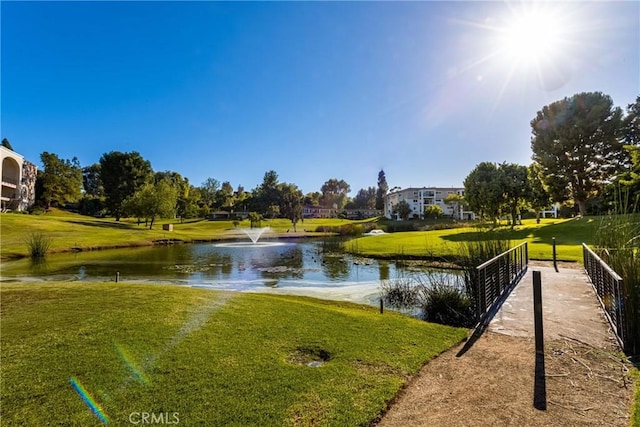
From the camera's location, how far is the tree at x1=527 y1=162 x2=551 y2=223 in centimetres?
3322

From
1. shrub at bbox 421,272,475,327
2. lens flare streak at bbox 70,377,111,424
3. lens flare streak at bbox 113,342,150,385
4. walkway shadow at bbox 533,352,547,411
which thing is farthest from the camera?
shrub at bbox 421,272,475,327

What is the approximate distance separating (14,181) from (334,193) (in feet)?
313

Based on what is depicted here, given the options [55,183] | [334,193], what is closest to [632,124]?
[55,183]

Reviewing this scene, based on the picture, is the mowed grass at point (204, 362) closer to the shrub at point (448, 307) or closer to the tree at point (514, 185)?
the shrub at point (448, 307)

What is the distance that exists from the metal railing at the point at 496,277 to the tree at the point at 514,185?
24.0 m

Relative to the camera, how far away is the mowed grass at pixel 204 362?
3031 millimetres

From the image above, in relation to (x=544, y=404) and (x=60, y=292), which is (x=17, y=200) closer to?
(x=60, y=292)

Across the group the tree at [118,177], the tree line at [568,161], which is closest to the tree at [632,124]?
the tree line at [568,161]

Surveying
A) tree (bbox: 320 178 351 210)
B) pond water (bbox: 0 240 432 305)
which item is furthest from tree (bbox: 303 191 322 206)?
pond water (bbox: 0 240 432 305)

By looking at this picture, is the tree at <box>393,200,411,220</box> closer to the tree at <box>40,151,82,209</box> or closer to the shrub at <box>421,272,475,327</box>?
the tree at <box>40,151,82,209</box>

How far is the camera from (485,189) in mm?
32344

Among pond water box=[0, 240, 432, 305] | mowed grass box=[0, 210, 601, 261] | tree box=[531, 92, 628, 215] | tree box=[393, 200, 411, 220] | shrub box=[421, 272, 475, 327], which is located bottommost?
pond water box=[0, 240, 432, 305]

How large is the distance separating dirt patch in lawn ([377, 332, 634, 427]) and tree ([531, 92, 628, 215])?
3230 cm

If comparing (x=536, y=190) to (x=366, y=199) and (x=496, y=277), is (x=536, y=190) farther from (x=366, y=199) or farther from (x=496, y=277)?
(x=366, y=199)
